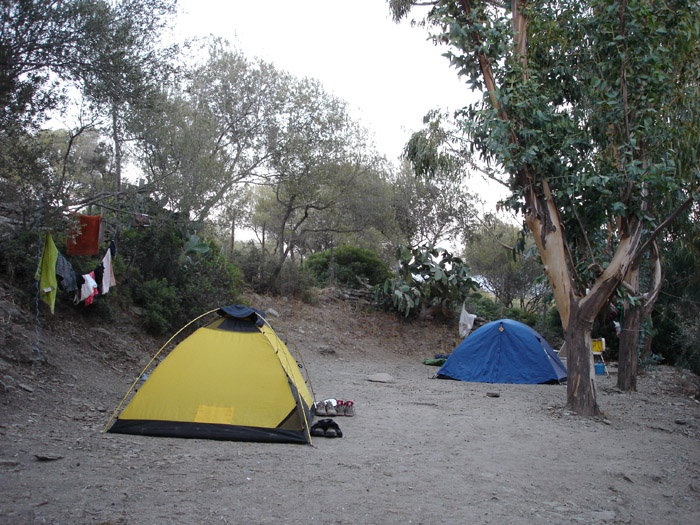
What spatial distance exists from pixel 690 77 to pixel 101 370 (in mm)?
10744

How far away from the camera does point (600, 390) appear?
1141cm

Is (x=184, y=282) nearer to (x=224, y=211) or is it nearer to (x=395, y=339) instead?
(x=224, y=211)

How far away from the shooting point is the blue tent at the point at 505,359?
12656 mm

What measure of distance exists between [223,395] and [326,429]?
129 centimetres

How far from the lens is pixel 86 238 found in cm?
977

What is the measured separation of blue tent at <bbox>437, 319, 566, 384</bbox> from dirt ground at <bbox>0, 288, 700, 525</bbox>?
1.87m

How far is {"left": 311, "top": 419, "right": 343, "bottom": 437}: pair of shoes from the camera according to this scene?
6.61 meters

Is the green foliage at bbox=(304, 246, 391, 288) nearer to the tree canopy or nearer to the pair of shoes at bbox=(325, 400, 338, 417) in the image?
the tree canopy

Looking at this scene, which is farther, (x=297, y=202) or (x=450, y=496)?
(x=297, y=202)

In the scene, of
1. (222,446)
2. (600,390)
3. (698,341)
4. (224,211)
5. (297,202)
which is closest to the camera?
(222,446)

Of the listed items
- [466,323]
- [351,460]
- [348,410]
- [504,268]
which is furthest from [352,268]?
[351,460]

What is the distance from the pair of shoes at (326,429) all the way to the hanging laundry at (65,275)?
5030 millimetres

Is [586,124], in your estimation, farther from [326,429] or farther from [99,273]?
[99,273]

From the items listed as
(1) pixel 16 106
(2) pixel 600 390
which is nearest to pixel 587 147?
(2) pixel 600 390
